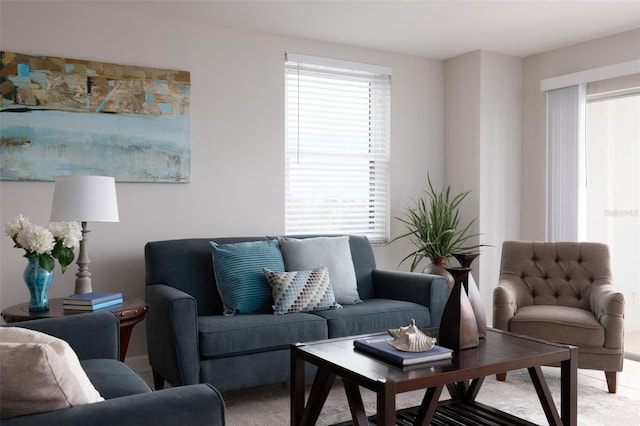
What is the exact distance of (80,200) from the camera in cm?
314

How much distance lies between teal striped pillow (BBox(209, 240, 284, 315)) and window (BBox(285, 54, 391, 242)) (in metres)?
0.89

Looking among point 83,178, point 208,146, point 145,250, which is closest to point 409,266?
point 208,146

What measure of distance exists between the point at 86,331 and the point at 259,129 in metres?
2.28

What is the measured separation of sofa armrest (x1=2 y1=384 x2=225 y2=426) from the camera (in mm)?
1424

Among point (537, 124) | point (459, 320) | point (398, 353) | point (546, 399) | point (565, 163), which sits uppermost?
point (537, 124)

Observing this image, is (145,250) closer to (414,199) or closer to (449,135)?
(414,199)

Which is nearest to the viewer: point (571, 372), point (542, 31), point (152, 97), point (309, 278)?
point (571, 372)

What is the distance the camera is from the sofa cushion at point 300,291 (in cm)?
352

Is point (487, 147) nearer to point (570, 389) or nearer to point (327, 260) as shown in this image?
point (327, 260)

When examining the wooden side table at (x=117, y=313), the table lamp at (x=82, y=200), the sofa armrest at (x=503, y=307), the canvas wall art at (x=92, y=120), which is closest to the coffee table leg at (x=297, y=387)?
the wooden side table at (x=117, y=313)

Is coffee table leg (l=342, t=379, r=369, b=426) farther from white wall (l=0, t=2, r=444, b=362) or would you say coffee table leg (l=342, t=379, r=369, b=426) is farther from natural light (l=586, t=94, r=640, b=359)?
natural light (l=586, t=94, r=640, b=359)

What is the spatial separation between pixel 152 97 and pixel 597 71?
328 cm

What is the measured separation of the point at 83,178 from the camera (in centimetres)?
317

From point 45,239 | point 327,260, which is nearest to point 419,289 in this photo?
point 327,260
